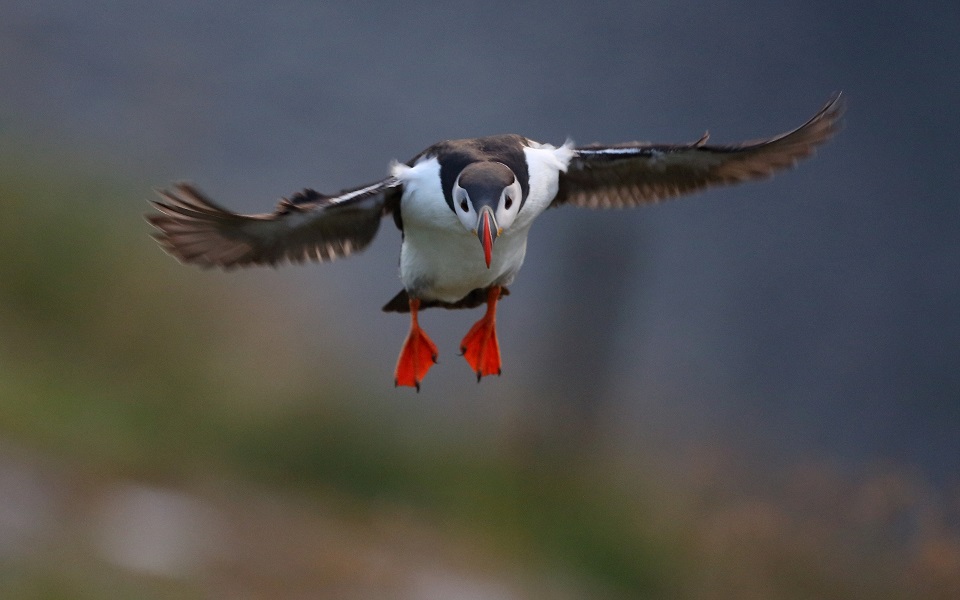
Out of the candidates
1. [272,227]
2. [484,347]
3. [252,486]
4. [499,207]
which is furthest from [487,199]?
[252,486]

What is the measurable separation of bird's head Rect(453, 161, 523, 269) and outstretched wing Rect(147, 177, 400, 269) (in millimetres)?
338

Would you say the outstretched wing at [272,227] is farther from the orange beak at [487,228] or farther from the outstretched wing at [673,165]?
the outstretched wing at [673,165]

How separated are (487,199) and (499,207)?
0.21 feet

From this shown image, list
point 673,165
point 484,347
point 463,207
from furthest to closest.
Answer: point 484,347 < point 673,165 < point 463,207

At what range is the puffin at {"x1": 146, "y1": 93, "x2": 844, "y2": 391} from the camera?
12.4 feet

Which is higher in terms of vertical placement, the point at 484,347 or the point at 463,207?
the point at 484,347

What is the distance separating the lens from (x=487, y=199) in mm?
3631

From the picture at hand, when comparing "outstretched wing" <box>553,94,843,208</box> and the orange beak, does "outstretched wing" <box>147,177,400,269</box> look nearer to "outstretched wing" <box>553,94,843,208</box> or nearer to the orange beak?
the orange beak

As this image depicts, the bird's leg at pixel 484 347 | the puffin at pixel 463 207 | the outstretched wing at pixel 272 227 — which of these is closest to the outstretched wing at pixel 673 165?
the puffin at pixel 463 207

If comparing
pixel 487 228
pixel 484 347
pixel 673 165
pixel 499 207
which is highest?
pixel 673 165

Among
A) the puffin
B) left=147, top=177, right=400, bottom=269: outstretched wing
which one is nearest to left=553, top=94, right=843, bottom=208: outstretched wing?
the puffin

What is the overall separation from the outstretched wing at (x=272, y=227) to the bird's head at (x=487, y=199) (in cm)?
34

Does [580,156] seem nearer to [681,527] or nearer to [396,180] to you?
[396,180]

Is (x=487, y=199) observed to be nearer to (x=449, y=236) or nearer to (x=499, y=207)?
(x=499, y=207)
